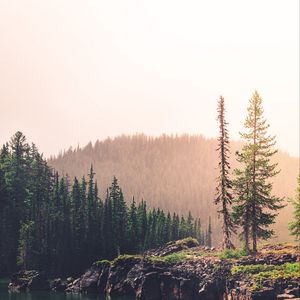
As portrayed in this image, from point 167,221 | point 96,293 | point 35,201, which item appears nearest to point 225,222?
point 96,293

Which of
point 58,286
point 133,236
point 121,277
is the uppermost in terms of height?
point 133,236

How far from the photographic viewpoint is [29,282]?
228 feet

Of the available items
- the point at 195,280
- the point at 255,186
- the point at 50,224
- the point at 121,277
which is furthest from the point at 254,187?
the point at 50,224

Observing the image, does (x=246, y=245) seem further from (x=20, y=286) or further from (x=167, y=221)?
(x=167, y=221)

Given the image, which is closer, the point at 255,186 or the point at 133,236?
the point at 255,186

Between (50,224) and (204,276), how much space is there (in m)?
48.9

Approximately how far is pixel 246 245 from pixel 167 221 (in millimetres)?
83017

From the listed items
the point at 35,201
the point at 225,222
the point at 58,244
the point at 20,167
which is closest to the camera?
the point at 225,222

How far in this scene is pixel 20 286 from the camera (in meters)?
68.2

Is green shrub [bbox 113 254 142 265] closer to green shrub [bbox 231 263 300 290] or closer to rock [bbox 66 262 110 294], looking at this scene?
rock [bbox 66 262 110 294]

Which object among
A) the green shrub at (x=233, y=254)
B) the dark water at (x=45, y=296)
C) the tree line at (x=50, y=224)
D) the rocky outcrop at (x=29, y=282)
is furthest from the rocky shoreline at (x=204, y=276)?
the tree line at (x=50, y=224)

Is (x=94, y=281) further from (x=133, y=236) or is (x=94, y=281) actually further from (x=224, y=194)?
(x=133, y=236)

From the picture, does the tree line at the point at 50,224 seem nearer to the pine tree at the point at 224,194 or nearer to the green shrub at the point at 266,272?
the pine tree at the point at 224,194

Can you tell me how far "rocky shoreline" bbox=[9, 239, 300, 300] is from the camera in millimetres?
40562
